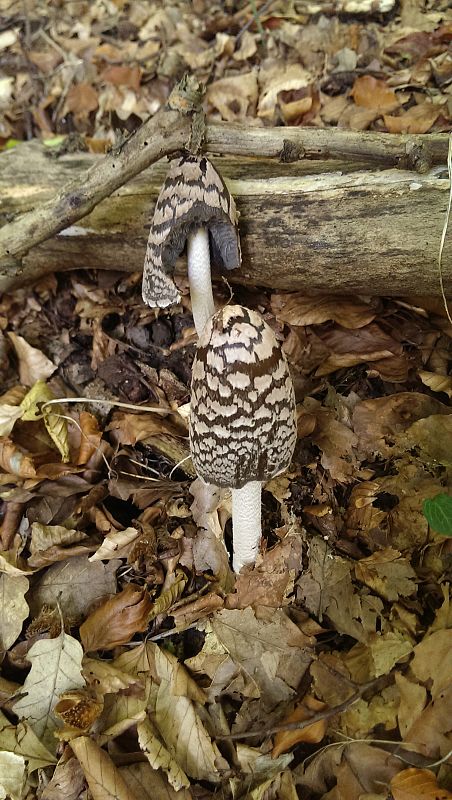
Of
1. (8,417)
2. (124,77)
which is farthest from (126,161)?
(124,77)

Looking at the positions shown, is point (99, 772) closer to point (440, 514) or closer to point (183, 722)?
point (183, 722)

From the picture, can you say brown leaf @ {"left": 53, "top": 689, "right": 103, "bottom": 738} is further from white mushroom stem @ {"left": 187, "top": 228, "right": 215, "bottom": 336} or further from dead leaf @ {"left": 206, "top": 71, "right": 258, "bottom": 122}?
dead leaf @ {"left": 206, "top": 71, "right": 258, "bottom": 122}

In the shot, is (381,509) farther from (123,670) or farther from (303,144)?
(303,144)

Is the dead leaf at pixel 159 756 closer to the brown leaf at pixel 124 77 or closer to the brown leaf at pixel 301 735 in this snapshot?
the brown leaf at pixel 301 735

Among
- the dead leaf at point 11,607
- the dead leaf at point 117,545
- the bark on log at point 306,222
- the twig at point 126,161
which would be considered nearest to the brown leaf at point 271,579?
the dead leaf at point 117,545

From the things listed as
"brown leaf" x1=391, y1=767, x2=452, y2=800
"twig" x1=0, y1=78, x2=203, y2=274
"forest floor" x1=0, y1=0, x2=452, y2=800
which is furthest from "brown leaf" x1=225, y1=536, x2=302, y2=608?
"twig" x1=0, y1=78, x2=203, y2=274

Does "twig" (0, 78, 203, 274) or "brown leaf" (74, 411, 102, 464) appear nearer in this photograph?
"twig" (0, 78, 203, 274)
